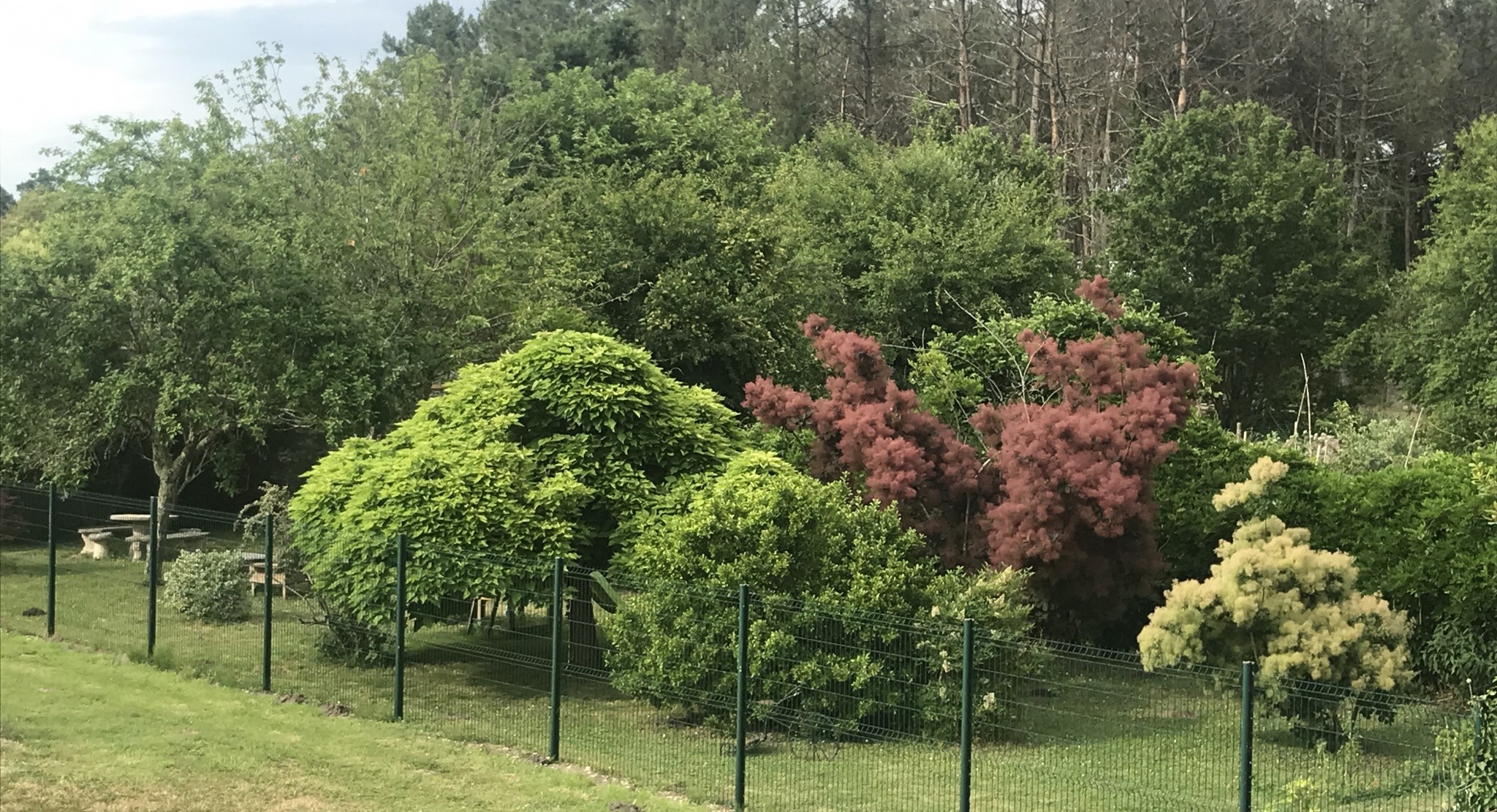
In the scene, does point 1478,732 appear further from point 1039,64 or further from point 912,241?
point 1039,64

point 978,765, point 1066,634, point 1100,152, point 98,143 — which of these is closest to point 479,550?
point 978,765

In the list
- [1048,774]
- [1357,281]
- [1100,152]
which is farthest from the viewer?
[1100,152]

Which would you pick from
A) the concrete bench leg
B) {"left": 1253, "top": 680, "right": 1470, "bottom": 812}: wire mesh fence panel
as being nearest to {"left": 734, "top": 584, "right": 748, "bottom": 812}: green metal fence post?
{"left": 1253, "top": 680, "right": 1470, "bottom": 812}: wire mesh fence panel

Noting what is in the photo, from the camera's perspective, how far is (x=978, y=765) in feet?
35.2

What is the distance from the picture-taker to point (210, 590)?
1559 cm

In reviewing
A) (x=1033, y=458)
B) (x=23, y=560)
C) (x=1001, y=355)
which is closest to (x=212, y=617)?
(x=23, y=560)

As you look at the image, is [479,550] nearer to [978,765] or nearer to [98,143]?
[978,765]

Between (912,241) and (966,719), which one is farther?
(912,241)

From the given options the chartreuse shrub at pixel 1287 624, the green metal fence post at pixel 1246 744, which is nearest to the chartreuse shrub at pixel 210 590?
the chartreuse shrub at pixel 1287 624

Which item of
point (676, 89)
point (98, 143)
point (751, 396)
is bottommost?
point (751, 396)

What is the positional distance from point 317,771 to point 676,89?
28.7 meters

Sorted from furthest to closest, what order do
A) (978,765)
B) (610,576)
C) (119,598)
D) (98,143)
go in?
(98,143) → (119,598) → (610,576) → (978,765)

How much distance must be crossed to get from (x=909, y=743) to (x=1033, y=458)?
3.84 m

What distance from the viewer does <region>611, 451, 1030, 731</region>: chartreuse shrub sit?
38.0 ft
